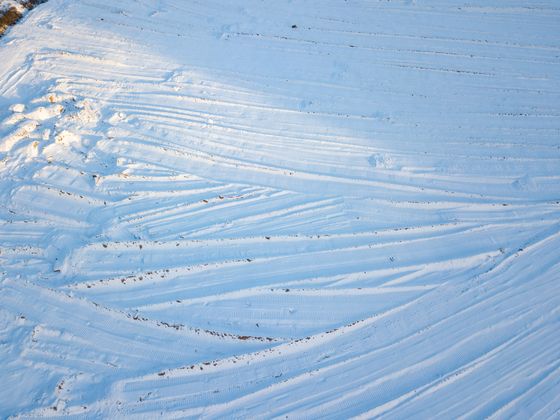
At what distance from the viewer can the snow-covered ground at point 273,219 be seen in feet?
9.41

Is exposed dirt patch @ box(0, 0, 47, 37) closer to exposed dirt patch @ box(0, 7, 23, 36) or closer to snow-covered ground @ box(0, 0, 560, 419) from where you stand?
exposed dirt patch @ box(0, 7, 23, 36)

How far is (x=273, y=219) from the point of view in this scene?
3.62 meters

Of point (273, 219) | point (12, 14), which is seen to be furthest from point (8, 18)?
point (273, 219)

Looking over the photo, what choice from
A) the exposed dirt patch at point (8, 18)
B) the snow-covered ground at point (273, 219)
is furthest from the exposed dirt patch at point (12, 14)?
the snow-covered ground at point (273, 219)

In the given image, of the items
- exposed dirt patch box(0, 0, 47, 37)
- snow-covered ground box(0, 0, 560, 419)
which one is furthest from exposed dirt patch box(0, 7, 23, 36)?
snow-covered ground box(0, 0, 560, 419)

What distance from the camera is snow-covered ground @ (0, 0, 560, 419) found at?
9.41 ft

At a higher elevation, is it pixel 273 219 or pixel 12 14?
pixel 12 14

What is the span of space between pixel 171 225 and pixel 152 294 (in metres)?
0.70

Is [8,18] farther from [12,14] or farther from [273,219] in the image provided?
[273,219]

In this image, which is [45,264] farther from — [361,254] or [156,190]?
[361,254]

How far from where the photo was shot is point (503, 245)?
361 cm

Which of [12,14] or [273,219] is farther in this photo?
[12,14]

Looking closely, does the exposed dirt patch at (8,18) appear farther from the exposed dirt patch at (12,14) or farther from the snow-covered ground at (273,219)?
the snow-covered ground at (273,219)

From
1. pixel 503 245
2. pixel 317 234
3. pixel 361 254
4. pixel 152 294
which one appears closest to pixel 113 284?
pixel 152 294
